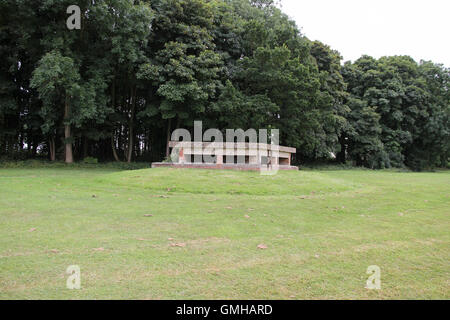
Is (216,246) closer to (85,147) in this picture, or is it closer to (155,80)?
(155,80)

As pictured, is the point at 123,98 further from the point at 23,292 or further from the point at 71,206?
the point at 23,292

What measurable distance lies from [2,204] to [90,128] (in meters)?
14.3

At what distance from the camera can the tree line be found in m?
16.0

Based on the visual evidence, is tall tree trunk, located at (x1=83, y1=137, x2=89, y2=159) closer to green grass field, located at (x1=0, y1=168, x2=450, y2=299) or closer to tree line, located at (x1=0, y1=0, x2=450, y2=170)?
tree line, located at (x1=0, y1=0, x2=450, y2=170)

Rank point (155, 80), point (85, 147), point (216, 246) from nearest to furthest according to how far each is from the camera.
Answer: point (216, 246), point (155, 80), point (85, 147)

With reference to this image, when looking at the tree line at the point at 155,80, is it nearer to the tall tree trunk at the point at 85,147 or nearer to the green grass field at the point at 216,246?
the tall tree trunk at the point at 85,147

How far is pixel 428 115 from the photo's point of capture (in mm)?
31266

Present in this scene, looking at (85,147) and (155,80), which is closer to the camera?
(155,80)

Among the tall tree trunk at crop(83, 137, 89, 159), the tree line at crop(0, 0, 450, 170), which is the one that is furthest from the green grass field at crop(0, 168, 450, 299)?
the tall tree trunk at crop(83, 137, 89, 159)

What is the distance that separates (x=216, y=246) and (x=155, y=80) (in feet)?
52.9

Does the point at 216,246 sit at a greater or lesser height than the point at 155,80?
lesser

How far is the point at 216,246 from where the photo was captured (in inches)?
152

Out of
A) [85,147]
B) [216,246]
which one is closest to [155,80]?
[85,147]
